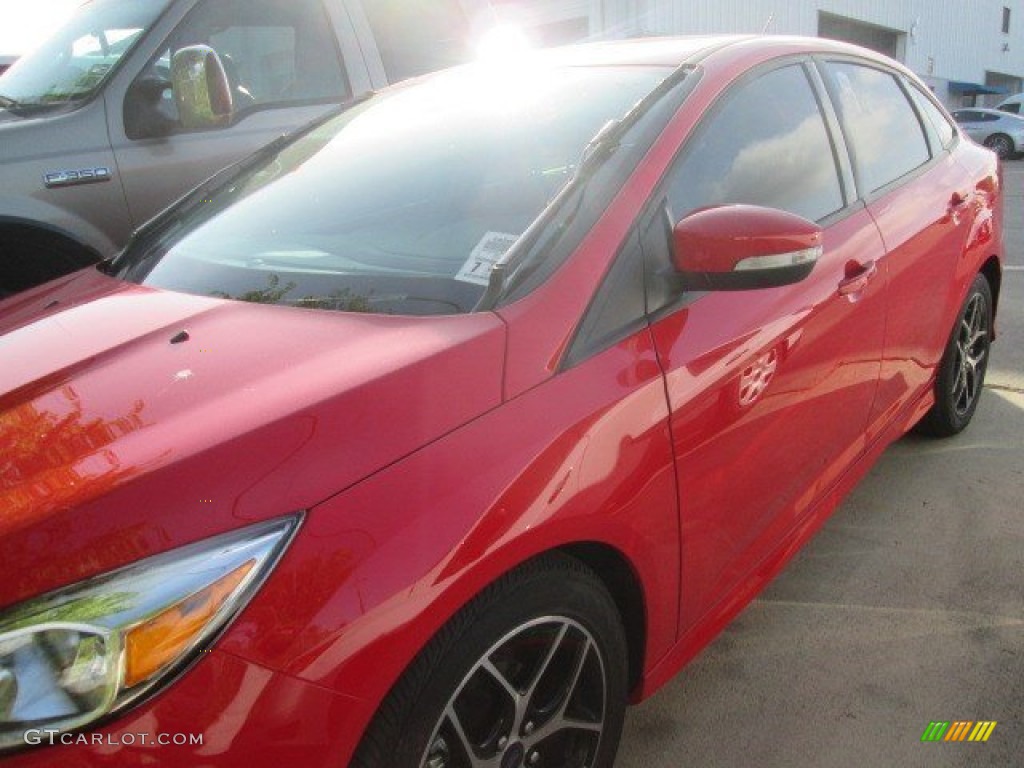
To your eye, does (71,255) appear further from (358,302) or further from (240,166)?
(358,302)

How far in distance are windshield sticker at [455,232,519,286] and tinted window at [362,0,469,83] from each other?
2.58 meters

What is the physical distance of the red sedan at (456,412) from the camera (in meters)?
1.17

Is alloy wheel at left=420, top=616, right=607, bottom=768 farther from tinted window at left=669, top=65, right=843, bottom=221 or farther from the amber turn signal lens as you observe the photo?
tinted window at left=669, top=65, right=843, bottom=221

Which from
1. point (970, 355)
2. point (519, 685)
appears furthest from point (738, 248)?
point (970, 355)

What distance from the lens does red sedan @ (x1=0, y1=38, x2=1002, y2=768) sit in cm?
117

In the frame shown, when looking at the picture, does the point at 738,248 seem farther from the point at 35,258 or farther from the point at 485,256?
the point at 35,258

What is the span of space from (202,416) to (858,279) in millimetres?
1797

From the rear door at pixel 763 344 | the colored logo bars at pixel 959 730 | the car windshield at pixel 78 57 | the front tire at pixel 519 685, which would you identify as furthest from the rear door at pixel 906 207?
the car windshield at pixel 78 57

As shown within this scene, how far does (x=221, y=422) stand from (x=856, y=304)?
1.76 metres

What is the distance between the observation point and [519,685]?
5.09ft

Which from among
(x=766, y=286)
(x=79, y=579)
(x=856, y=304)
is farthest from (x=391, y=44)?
(x=79, y=579)

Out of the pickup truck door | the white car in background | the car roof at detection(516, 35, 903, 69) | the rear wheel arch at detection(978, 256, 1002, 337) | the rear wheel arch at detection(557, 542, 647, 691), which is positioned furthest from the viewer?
the white car in background

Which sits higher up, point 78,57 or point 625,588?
point 78,57

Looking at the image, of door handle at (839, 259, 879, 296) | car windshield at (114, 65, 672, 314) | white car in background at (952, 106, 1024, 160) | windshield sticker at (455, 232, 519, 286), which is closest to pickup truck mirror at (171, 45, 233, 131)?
car windshield at (114, 65, 672, 314)
